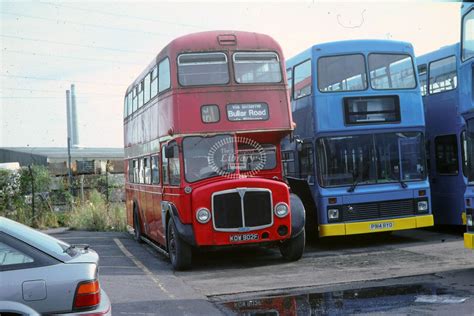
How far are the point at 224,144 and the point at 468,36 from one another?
457 cm

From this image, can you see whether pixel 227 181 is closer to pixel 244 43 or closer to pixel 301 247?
pixel 301 247

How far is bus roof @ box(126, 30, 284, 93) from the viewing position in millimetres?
12516

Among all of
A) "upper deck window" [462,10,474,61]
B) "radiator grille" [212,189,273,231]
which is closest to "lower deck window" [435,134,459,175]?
"upper deck window" [462,10,474,61]

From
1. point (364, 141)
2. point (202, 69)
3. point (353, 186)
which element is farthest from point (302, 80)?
point (202, 69)

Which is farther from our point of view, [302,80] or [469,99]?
[302,80]

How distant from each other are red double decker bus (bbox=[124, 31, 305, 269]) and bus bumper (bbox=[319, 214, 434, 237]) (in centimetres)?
169

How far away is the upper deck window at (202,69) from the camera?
12.3m

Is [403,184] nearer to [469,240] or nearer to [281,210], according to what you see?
[281,210]

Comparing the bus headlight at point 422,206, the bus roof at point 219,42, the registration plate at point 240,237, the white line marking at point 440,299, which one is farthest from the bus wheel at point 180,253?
the bus headlight at point 422,206

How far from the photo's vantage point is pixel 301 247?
1259cm

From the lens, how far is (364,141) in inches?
565

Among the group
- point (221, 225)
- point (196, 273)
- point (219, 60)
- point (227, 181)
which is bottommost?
point (196, 273)

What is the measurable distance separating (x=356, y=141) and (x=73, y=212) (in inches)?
510

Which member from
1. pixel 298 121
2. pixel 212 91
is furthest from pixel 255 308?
pixel 298 121
